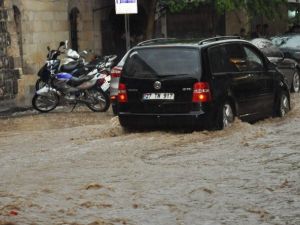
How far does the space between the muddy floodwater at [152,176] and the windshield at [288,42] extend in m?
9.15

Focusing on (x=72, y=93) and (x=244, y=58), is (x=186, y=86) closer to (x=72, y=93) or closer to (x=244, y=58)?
(x=244, y=58)

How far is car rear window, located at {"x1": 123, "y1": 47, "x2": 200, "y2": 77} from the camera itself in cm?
1102

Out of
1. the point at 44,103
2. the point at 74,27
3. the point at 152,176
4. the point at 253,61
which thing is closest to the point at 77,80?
the point at 44,103

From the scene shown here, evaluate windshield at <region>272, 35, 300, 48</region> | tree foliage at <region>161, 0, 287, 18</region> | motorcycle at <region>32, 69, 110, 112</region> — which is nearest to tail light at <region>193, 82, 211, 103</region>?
motorcycle at <region>32, 69, 110, 112</region>

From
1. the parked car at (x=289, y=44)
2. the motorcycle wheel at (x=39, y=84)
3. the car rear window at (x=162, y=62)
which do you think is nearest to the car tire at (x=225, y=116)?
the car rear window at (x=162, y=62)

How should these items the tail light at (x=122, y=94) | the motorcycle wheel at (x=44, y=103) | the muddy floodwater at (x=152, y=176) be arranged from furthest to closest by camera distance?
the motorcycle wheel at (x=44, y=103) → the tail light at (x=122, y=94) → the muddy floodwater at (x=152, y=176)

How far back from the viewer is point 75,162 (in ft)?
31.0

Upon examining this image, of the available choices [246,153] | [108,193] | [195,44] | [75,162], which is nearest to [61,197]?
[108,193]

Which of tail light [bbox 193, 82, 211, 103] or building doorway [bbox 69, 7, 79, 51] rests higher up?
building doorway [bbox 69, 7, 79, 51]

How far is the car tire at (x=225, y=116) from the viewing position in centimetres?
1111

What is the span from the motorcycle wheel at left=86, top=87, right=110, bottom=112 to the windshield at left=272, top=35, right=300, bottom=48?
24.9 ft

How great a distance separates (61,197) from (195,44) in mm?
4716

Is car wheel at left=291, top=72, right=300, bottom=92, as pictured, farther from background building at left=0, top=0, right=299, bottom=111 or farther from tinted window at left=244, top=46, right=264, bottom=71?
background building at left=0, top=0, right=299, bottom=111

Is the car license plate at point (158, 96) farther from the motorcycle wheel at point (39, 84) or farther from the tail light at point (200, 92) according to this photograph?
the motorcycle wheel at point (39, 84)
